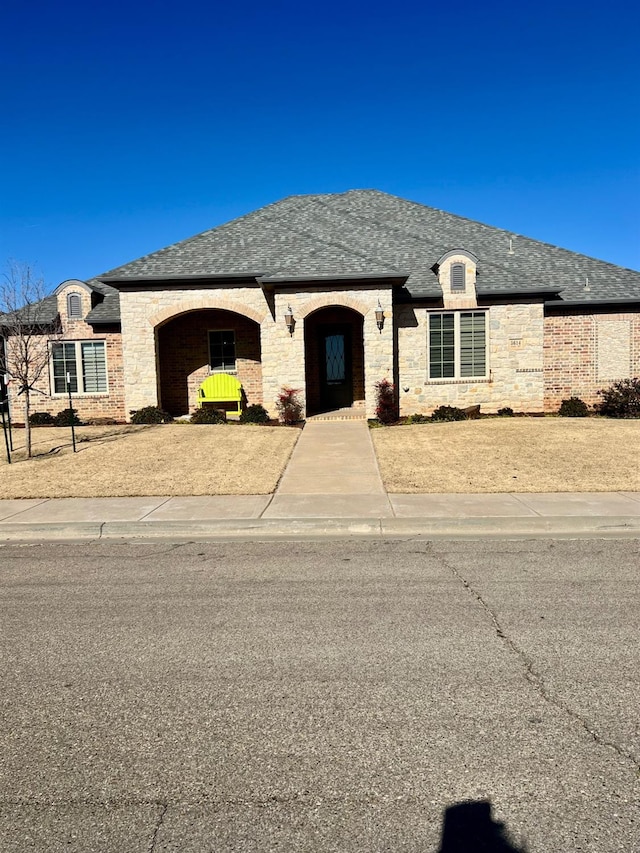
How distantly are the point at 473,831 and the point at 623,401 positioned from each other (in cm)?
1754

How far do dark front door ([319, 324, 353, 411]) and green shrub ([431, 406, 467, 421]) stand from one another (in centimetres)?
340

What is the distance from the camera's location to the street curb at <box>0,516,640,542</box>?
688 cm

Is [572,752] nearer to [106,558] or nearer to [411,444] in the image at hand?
[106,558]

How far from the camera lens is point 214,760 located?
275cm

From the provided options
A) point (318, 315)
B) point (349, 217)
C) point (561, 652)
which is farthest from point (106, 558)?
point (349, 217)

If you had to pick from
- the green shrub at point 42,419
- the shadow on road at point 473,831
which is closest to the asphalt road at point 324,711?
the shadow on road at point 473,831

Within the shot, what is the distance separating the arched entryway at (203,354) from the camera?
1928 centimetres

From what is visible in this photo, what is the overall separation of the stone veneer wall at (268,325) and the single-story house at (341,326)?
0.04 meters

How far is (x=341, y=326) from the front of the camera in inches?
768

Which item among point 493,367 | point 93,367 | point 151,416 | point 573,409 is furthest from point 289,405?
point 573,409

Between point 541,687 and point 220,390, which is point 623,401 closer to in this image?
point 220,390

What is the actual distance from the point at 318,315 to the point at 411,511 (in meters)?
12.6

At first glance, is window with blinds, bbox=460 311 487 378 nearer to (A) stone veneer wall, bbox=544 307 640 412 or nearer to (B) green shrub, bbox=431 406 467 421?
(B) green shrub, bbox=431 406 467 421

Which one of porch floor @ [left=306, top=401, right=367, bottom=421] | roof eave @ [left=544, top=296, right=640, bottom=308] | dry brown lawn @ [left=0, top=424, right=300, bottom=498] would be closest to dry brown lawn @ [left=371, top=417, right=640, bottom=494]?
porch floor @ [left=306, top=401, right=367, bottom=421]
